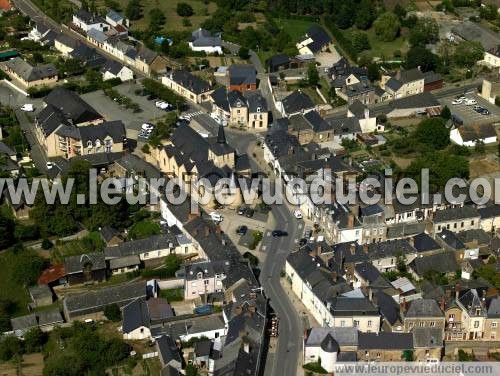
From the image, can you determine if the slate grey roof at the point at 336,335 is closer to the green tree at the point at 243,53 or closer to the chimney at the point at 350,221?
the chimney at the point at 350,221

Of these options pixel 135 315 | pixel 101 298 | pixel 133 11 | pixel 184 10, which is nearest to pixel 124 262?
pixel 101 298

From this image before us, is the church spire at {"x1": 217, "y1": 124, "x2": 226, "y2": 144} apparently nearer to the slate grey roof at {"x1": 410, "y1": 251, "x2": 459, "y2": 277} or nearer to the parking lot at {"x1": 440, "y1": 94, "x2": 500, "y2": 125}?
the slate grey roof at {"x1": 410, "y1": 251, "x2": 459, "y2": 277}

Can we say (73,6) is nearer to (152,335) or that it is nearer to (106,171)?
(106,171)

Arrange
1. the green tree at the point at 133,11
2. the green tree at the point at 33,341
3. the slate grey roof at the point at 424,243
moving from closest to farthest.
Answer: the green tree at the point at 33,341 < the slate grey roof at the point at 424,243 < the green tree at the point at 133,11

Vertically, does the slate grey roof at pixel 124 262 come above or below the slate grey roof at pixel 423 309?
below

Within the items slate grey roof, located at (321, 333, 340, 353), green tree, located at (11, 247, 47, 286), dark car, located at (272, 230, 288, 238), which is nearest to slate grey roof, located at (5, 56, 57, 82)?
green tree, located at (11, 247, 47, 286)

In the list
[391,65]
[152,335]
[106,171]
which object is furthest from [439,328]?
[391,65]

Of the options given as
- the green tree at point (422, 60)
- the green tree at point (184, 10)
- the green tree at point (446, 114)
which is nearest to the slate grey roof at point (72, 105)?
the green tree at point (184, 10)

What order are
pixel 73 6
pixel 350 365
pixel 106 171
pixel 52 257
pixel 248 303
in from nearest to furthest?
1. pixel 350 365
2. pixel 248 303
3. pixel 52 257
4. pixel 106 171
5. pixel 73 6
